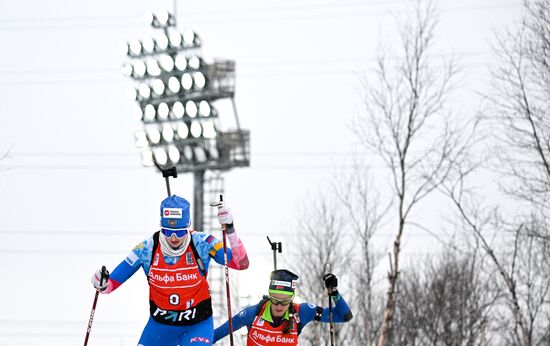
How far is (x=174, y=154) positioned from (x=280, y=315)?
28673mm

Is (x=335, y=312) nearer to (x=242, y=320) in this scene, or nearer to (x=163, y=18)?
(x=242, y=320)

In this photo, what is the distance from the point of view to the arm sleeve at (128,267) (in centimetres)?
1073

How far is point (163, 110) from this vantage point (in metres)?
40.2

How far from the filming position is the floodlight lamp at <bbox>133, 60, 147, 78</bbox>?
40.4 metres

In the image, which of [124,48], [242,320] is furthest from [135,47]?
[242,320]

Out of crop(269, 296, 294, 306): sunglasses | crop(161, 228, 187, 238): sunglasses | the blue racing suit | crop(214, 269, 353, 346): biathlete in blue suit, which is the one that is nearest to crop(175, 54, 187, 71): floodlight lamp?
crop(214, 269, 353, 346): biathlete in blue suit

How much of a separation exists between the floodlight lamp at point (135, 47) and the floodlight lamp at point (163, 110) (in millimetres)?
2308

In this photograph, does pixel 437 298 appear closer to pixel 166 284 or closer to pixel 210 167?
pixel 210 167

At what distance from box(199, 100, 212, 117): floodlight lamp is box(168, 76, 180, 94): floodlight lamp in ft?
3.54

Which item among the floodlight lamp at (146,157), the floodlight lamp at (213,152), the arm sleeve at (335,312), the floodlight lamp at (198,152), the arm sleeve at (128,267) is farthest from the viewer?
the floodlight lamp at (213,152)

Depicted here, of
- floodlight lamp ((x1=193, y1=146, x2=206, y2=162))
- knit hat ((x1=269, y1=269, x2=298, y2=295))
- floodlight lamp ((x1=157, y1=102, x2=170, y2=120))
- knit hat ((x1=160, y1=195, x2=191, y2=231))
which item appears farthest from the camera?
floodlight lamp ((x1=193, y1=146, x2=206, y2=162))

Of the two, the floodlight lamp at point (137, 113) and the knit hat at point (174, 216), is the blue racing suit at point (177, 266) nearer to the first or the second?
the knit hat at point (174, 216)

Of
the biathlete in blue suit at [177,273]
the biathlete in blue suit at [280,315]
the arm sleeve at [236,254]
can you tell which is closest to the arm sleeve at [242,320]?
the biathlete in blue suit at [280,315]

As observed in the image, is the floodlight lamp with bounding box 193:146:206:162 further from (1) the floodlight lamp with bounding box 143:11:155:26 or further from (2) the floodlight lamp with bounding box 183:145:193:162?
(1) the floodlight lamp with bounding box 143:11:155:26
